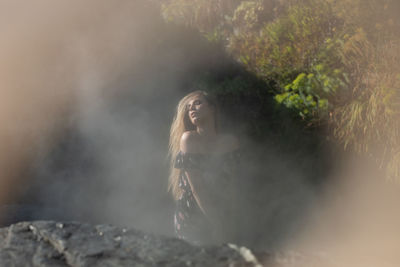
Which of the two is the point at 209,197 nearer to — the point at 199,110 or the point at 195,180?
the point at 195,180

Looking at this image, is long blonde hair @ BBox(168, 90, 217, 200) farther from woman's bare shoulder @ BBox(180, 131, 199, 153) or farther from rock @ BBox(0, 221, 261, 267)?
rock @ BBox(0, 221, 261, 267)

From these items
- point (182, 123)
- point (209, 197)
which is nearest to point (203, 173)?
point (209, 197)

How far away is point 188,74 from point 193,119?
283 centimetres

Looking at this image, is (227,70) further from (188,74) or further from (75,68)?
(75,68)

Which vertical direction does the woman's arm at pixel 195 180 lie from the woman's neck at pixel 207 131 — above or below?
below

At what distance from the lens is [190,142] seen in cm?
347

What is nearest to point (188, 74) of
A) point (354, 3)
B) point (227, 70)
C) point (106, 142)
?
point (227, 70)

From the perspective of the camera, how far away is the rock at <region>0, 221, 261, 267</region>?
1.38 m

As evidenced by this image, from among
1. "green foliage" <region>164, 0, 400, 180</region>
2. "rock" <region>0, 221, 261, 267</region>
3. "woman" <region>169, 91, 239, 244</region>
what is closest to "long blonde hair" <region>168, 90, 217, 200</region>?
"woman" <region>169, 91, 239, 244</region>

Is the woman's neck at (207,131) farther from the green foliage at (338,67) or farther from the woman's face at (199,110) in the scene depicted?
the green foliage at (338,67)

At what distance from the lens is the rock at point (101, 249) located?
1384 millimetres

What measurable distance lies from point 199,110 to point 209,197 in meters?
0.72

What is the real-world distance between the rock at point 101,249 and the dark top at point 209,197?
1797 mm

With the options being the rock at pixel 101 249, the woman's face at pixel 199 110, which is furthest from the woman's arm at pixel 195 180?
the rock at pixel 101 249
